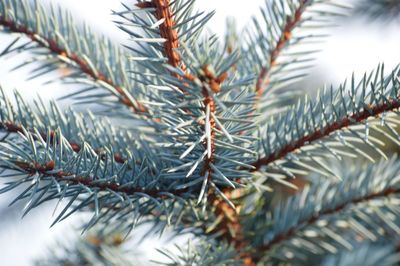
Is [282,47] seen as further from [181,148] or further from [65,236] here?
[65,236]

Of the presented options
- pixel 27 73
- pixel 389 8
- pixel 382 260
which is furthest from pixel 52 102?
pixel 389 8

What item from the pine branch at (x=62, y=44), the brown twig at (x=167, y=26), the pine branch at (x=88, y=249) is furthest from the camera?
the pine branch at (x=88, y=249)

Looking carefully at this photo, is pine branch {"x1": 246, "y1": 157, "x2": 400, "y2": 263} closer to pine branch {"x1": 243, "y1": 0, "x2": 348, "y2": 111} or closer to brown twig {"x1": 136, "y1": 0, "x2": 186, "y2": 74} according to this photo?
pine branch {"x1": 243, "y1": 0, "x2": 348, "y2": 111}

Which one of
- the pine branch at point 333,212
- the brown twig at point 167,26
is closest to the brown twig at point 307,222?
the pine branch at point 333,212

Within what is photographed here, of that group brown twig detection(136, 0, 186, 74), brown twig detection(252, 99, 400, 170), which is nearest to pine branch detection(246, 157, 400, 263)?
brown twig detection(252, 99, 400, 170)

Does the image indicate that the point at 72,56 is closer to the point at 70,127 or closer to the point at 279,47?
the point at 70,127

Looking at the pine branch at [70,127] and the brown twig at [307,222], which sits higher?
the pine branch at [70,127]

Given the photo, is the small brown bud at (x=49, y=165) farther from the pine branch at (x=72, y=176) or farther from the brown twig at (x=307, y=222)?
the brown twig at (x=307, y=222)

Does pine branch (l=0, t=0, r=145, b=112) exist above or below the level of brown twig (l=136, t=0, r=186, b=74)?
below

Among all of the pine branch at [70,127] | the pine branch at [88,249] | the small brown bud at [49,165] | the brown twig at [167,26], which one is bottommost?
the pine branch at [88,249]
